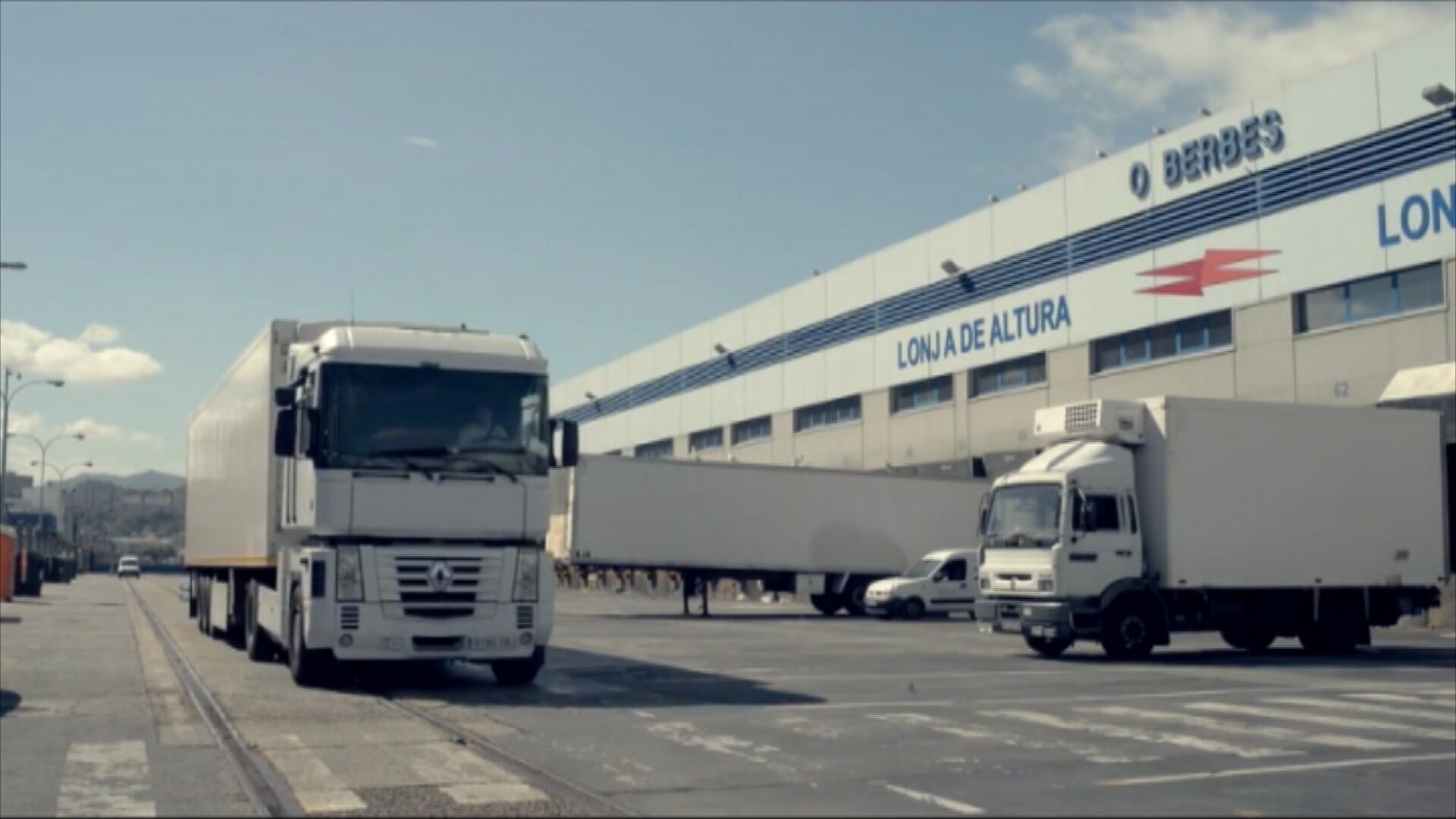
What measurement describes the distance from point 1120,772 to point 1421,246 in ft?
82.6

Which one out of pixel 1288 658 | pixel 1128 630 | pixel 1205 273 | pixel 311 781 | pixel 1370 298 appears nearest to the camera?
pixel 311 781

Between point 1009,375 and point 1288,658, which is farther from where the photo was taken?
point 1009,375

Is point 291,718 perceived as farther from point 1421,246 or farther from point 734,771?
point 1421,246

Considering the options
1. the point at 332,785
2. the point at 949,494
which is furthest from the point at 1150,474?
the point at 949,494

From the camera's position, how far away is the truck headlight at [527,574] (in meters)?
16.8

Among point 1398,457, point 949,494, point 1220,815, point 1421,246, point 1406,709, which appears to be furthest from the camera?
point 949,494

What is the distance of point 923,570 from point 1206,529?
16088 millimetres

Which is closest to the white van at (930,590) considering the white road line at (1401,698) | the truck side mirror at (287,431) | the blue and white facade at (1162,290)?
the blue and white facade at (1162,290)

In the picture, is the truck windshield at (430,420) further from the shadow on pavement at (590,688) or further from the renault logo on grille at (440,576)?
the shadow on pavement at (590,688)

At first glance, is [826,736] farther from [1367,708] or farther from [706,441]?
[706,441]

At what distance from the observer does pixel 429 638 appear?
16.2 metres

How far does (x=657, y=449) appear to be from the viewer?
253ft

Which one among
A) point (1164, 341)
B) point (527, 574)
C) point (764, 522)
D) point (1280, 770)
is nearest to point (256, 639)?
point (527, 574)

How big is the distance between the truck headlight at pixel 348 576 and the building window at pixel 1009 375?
32742mm
